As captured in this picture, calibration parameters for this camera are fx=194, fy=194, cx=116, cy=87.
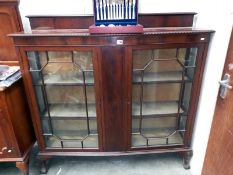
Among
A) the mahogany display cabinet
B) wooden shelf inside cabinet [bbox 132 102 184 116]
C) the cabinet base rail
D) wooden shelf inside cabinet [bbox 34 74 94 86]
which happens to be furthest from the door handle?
wooden shelf inside cabinet [bbox 34 74 94 86]

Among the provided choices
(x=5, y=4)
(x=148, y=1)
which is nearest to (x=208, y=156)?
(x=148, y=1)

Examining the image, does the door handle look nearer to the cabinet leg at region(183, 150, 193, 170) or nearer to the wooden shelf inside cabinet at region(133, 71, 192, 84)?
the wooden shelf inside cabinet at region(133, 71, 192, 84)

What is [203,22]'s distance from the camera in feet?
4.76

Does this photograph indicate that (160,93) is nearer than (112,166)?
Yes

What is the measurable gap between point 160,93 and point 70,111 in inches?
29.9

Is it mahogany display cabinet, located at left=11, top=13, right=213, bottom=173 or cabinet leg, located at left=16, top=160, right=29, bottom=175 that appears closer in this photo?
mahogany display cabinet, located at left=11, top=13, right=213, bottom=173

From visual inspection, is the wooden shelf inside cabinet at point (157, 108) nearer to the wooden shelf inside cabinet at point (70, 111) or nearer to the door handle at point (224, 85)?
the wooden shelf inside cabinet at point (70, 111)

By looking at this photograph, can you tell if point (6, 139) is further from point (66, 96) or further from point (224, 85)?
point (224, 85)

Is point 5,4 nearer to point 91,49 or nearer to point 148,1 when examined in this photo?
point 91,49

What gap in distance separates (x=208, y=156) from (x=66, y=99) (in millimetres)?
1127

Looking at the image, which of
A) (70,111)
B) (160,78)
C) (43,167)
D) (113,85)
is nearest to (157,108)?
(160,78)

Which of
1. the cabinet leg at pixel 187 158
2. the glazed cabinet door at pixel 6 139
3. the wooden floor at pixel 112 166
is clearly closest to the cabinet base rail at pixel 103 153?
the cabinet leg at pixel 187 158

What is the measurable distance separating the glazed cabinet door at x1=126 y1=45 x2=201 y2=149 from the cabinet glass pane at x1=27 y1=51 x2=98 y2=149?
1.07 ft

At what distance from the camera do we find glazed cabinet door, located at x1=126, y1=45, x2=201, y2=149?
139cm
